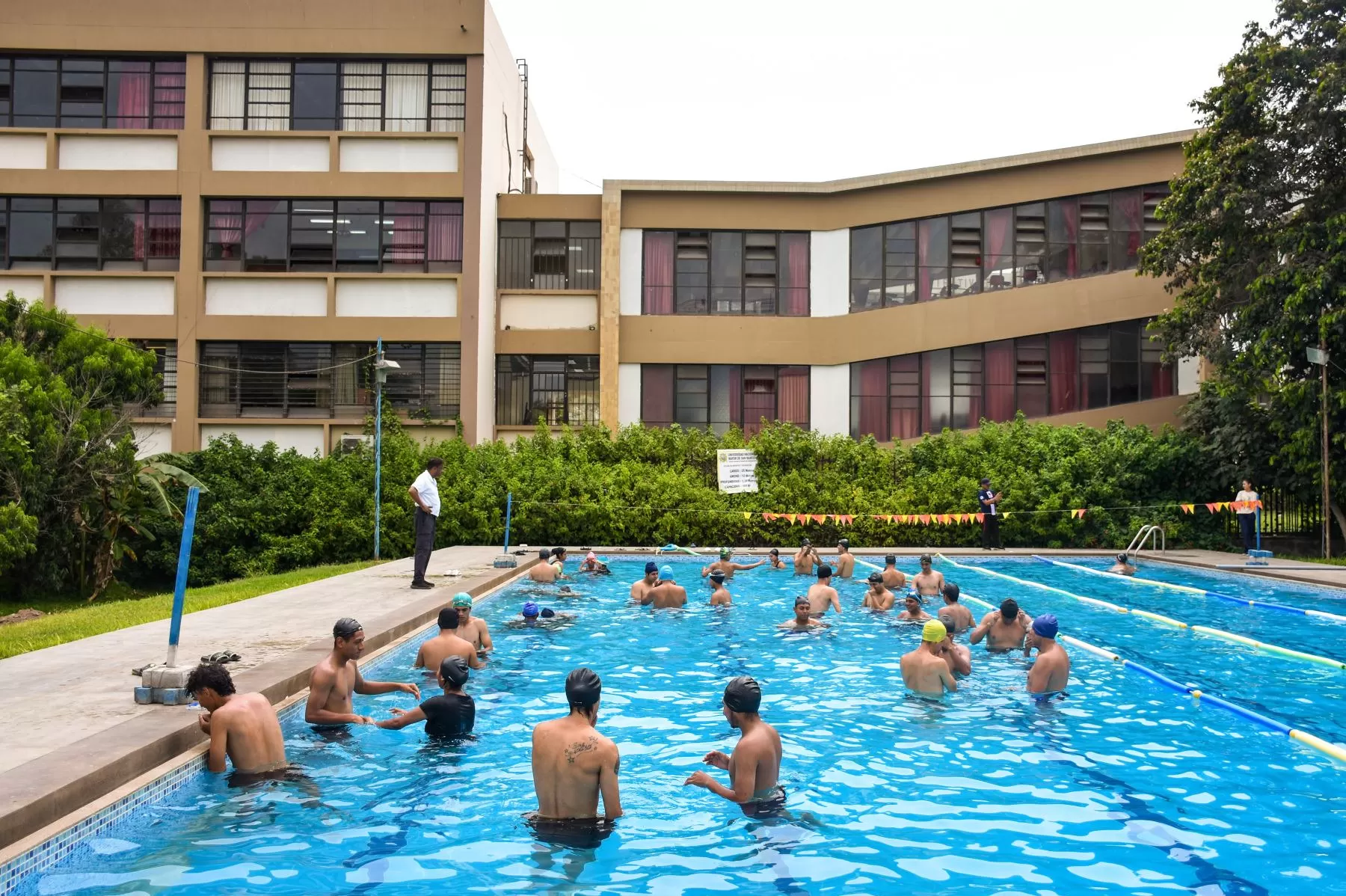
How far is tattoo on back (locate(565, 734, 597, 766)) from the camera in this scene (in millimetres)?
5805

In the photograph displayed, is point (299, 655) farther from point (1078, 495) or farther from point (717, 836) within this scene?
point (1078, 495)

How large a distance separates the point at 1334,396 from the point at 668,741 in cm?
1891

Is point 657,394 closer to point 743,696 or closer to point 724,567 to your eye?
point 724,567

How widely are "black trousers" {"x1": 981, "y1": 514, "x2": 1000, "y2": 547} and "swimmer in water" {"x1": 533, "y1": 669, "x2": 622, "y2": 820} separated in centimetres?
1938

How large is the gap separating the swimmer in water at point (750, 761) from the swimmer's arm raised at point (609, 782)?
0.75 metres

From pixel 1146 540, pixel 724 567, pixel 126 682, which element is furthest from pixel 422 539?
pixel 1146 540

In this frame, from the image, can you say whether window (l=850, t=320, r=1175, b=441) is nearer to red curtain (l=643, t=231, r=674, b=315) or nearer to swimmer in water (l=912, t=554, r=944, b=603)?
red curtain (l=643, t=231, r=674, b=315)

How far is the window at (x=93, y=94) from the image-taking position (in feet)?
94.6

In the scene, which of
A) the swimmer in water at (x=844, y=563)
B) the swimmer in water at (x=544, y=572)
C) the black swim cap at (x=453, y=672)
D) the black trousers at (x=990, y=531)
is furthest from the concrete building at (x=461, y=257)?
the black swim cap at (x=453, y=672)

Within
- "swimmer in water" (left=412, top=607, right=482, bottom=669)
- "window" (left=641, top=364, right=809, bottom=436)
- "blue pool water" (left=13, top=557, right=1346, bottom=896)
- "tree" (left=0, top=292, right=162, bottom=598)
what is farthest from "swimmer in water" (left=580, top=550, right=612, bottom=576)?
"window" (left=641, top=364, right=809, bottom=436)

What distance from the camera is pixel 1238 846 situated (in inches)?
233

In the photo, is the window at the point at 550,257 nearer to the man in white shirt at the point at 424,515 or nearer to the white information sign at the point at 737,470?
the white information sign at the point at 737,470

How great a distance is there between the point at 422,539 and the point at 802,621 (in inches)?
223

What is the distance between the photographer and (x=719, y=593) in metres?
15.4
